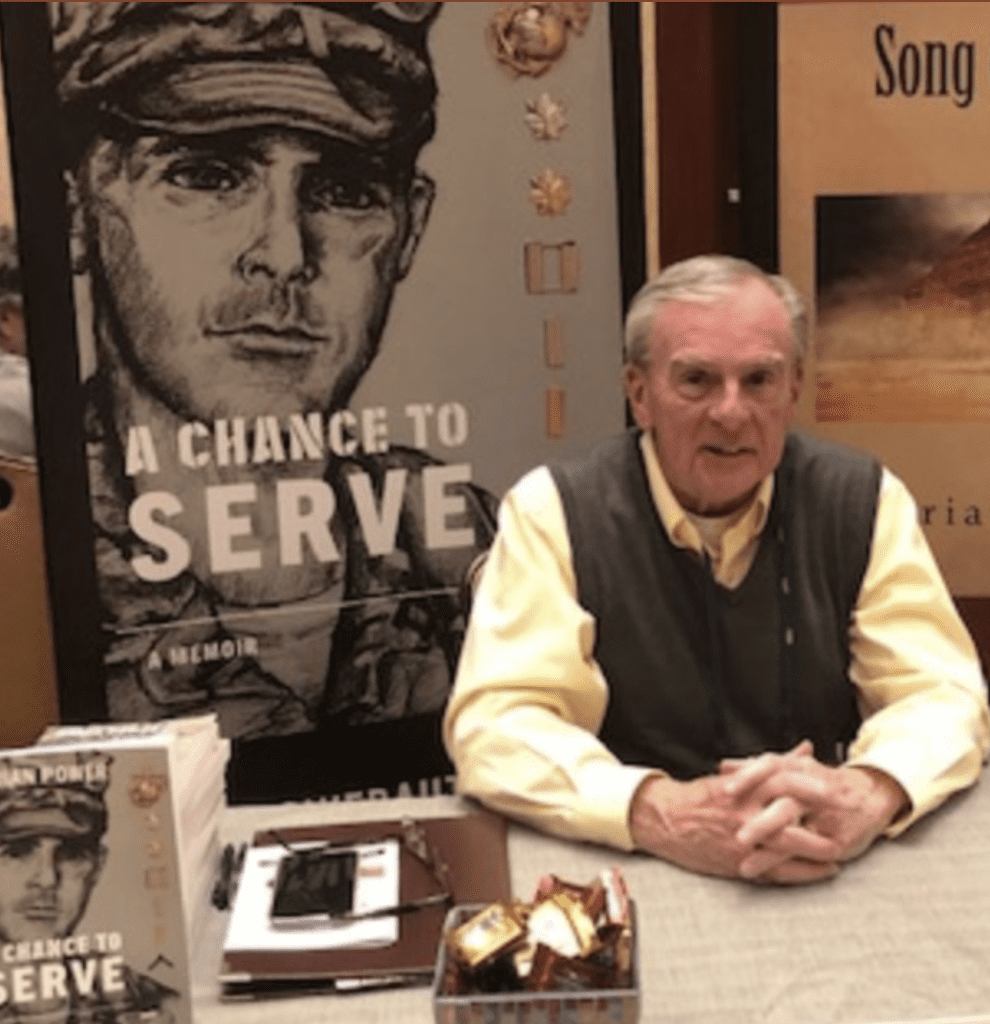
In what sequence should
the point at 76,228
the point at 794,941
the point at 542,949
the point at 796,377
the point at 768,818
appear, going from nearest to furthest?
the point at 542,949 → the point at 794,941 → the point at 768,818 → the point at 796,377 → the point at 76,228

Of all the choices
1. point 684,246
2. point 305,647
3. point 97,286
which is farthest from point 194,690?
point 684,246

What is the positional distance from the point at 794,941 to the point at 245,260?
1.62 metres

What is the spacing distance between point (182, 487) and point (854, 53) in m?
1.39

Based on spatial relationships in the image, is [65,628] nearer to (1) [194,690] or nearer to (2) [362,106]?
(1) [194,690]

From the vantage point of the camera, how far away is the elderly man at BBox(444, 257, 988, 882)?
2.12 meters

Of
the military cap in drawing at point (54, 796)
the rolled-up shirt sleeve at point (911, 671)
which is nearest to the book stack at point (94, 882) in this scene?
the military cap in drawing at point (54, 796)

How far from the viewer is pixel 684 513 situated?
2229 millimetres

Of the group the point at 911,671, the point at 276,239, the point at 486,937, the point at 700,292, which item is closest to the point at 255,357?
the point at 276,239

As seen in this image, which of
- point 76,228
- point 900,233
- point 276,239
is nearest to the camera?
point 76,228

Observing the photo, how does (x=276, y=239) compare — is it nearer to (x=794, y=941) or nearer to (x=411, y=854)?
(x=411, y=854)

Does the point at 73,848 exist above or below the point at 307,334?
below

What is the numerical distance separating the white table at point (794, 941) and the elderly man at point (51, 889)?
0.13 m

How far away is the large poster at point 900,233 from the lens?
2.89 meters

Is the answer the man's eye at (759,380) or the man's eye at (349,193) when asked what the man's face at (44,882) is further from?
the man's eye at (349,193)
